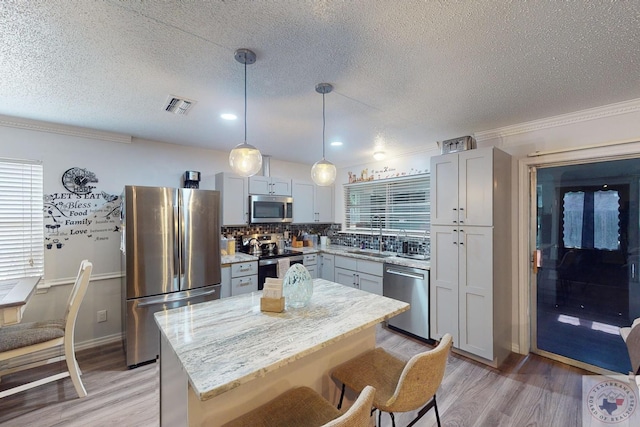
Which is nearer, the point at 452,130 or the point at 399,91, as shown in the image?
the point at 399,91

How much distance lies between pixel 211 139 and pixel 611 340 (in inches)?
184

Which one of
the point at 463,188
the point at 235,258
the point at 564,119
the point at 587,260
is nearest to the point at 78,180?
the point at 235,258

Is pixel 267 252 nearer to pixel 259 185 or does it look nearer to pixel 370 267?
pixel 259 185

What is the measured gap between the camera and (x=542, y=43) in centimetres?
150

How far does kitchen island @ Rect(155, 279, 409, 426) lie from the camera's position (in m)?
1.08

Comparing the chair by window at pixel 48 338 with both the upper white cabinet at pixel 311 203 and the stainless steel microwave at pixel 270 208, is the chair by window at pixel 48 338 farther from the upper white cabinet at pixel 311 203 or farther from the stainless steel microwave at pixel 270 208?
the upper white cabinet at pixel 311 203

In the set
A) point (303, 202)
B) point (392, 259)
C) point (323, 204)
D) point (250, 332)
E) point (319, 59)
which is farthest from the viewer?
point (323, 204)

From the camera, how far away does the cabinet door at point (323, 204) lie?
478cm

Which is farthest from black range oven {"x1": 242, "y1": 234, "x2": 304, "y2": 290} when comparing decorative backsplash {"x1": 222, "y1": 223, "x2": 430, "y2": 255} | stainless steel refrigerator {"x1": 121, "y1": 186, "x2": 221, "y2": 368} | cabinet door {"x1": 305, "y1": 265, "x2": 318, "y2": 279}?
stainless steel refrigerator {"x1": 121, "y1": 186, "x2": 221, "y2": 368}

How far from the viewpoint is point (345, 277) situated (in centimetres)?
403

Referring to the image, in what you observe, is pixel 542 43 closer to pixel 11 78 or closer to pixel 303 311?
pixel 303 311

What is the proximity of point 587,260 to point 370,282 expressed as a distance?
223 centimetres

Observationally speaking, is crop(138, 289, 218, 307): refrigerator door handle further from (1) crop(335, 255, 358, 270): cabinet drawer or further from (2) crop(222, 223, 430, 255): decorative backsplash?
(1) crop(335, 255, 358, 270): cabinet drawer

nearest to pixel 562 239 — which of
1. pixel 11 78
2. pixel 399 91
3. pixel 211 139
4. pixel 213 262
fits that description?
pixel 399 91
